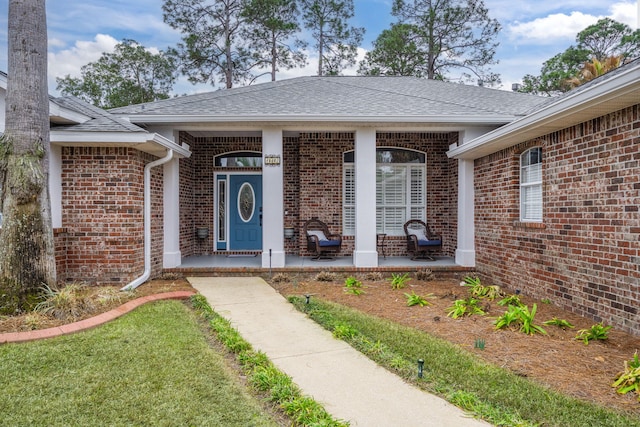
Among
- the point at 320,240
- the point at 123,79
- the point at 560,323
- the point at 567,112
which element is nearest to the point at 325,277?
the point at 320,240

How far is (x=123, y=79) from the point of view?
22.0 metres

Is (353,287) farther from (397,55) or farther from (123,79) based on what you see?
(123,79)

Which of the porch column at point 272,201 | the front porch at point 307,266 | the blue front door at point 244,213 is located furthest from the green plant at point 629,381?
the blue front door at point 244,213

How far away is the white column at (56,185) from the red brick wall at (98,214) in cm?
6

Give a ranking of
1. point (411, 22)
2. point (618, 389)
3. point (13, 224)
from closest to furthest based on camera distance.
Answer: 1. point (618, 389)
2. point (13, 224)
3. point (411, 22)

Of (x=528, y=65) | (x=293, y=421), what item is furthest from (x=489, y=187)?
(x=528, y=65)

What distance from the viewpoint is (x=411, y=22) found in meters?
18.9

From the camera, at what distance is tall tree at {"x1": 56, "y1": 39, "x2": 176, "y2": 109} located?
21594mm

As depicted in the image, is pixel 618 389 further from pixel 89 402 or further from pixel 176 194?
pixel 176 194

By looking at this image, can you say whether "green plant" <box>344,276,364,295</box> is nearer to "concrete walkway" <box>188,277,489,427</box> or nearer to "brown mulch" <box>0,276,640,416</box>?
"brown mulch" <box>0,276,640,416</box>

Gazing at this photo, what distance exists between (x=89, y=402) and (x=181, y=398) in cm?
61

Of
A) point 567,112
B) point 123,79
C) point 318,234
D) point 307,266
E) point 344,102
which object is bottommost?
point 307,266

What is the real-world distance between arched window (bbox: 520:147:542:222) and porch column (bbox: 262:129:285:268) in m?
4.29

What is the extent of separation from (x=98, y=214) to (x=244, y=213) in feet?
13.1
